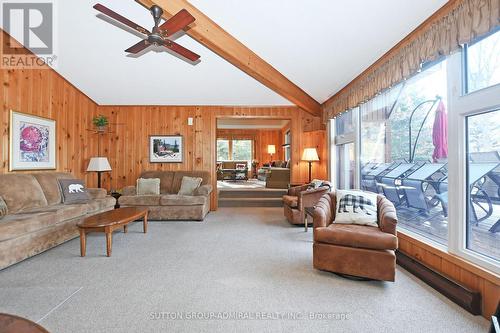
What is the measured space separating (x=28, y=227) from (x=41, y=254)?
516mm

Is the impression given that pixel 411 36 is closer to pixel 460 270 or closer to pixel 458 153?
pixel 458 153

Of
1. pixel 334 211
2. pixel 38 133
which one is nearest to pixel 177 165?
pixel 38 133

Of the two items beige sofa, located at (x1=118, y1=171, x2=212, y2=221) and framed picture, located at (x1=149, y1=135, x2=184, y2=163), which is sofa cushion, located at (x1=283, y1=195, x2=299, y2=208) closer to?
beige sofa, located at (x1=118, y1=171, x2=212, y2=221)

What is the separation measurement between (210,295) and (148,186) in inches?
142

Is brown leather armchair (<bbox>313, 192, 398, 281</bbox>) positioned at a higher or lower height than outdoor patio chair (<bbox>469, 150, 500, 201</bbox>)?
lower

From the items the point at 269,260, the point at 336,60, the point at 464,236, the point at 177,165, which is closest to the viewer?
the point at 464,236

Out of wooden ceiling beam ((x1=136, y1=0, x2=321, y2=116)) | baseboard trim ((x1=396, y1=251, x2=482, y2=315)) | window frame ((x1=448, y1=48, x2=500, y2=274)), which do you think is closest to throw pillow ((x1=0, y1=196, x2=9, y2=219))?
wooden ceiling beam ((x1=136, y1=0, x2=321, y2=116))

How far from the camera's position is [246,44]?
3.51 metres

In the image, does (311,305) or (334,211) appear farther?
(334,211)

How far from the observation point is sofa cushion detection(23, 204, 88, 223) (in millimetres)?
3127

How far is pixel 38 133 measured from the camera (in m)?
3.99

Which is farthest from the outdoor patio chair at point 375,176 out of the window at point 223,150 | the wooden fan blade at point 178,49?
the window at point 223,150

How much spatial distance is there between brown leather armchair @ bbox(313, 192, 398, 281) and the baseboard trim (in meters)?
0.38

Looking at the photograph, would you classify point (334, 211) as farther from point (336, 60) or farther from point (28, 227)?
point (28, 227)
